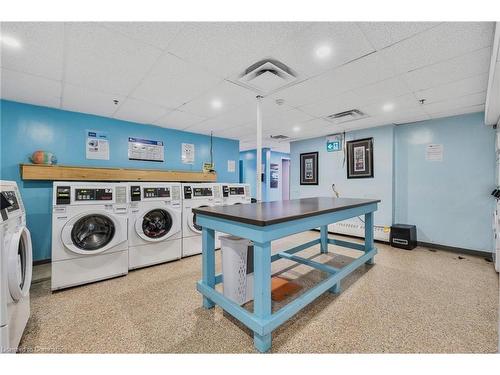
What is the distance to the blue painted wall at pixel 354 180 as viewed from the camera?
4.23 meters

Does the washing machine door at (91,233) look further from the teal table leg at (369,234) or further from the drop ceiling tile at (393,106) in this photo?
the drop ceiling tile at (393,106)

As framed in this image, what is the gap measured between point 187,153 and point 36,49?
2.91 metres

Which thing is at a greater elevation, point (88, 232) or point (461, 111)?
point (461, 111)

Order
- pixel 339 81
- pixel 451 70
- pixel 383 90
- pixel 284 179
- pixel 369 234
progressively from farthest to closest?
pixel 284 179
pixel 369 234
pixel 383 90
pixel 339 81
pixel 451 70

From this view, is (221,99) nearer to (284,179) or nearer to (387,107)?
(387,107)

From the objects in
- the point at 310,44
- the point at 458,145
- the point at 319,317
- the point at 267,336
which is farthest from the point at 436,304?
the point at 458,145

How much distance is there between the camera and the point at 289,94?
2.81 metres

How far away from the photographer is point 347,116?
3.69m

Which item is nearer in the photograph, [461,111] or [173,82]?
[173,82]

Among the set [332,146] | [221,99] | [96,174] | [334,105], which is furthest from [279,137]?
[96,174]

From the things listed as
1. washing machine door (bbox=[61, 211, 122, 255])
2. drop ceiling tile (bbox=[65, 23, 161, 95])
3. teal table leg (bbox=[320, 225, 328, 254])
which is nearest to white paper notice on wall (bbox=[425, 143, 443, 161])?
teal table leg (bbox=[320, 225, 328, 254])

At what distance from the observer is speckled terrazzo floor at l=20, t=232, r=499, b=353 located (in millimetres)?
1532

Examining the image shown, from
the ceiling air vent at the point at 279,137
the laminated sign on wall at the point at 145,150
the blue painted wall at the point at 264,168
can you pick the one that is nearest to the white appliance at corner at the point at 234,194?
the laminated sign on wall at the point at 145,150

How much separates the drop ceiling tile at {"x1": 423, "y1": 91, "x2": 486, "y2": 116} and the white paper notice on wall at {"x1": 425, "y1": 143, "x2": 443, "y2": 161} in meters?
0.61
